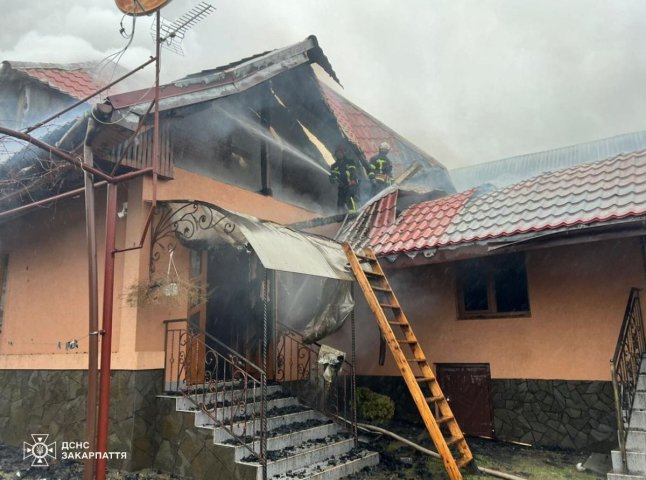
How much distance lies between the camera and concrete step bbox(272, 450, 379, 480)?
6098 mm

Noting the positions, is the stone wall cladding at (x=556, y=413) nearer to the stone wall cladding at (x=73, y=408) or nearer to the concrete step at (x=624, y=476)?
the concrete step at (x=624, y=476)

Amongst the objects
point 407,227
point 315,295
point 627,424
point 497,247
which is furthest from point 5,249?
point 627,424

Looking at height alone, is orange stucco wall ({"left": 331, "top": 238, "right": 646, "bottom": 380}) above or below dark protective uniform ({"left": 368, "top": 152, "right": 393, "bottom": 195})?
below

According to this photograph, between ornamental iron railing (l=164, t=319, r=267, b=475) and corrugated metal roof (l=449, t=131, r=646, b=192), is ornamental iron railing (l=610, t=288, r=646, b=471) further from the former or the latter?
corrugated metal roof (l=449, t=131, r=646, b=192)

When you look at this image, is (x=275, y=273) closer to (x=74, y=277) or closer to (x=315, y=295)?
(x=315, y=295)

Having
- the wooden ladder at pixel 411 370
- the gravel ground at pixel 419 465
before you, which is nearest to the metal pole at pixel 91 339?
the gravel ground at pixel 419 465

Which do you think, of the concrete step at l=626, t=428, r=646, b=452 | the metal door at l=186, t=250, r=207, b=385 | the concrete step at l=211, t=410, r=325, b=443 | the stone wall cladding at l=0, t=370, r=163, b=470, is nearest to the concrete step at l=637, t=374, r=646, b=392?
the concrete step at l=626, t=428, r=646, b=452

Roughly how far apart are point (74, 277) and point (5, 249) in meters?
2.97

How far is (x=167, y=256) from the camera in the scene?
7.58 meters

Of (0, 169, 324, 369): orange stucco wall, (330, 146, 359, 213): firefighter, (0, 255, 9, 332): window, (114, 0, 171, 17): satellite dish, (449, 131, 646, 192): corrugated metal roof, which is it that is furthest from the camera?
(449, 131, 646, 192): corrugated metal roof

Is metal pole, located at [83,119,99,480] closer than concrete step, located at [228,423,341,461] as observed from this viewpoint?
Yes

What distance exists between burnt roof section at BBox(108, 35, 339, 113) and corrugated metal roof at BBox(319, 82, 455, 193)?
3.85 metres

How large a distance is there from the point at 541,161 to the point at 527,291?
2356cm

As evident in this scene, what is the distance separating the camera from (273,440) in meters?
6.55
